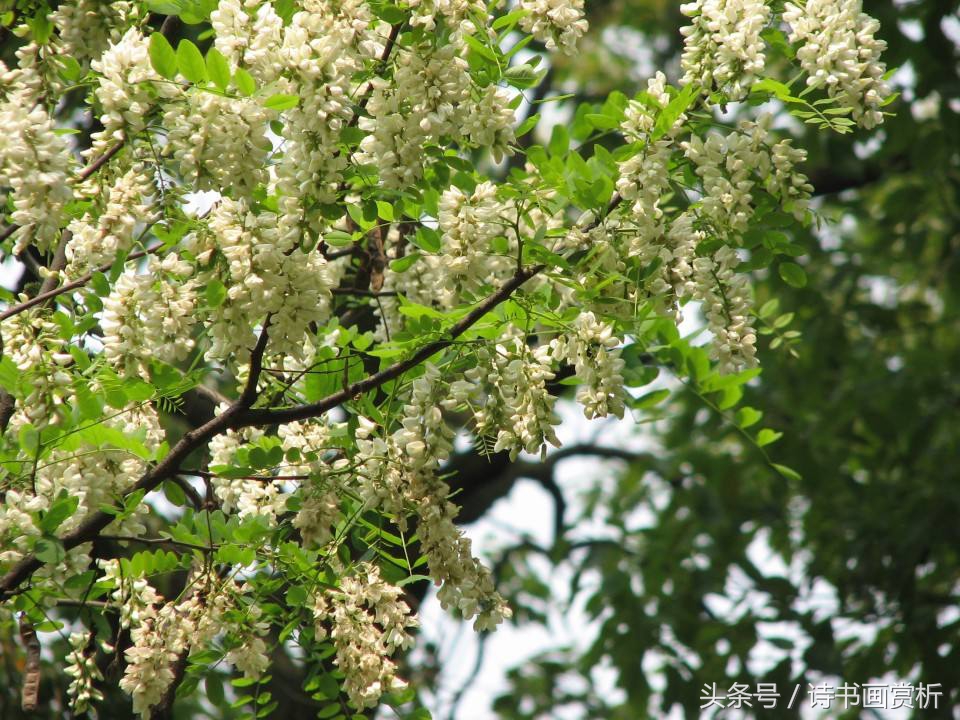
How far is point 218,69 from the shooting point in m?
1.88

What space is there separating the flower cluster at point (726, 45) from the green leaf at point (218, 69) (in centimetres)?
86

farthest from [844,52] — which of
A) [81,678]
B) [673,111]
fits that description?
[81,678]

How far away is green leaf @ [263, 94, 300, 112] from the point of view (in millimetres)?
1820

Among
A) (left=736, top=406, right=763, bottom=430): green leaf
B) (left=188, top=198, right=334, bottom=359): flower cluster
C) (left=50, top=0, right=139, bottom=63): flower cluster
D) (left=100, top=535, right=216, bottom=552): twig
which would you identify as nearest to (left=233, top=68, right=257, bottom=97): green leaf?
(left=188, top=198, right=334, bottom=359): flower cluster

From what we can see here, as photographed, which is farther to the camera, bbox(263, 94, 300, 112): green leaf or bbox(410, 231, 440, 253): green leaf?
bbox(410, 231, 440, 253): green leaf

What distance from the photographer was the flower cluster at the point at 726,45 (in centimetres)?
207

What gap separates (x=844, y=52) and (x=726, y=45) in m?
0.25

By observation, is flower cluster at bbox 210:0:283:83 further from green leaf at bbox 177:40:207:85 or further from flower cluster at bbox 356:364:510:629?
flower cluster at bbox 356:364:510:629

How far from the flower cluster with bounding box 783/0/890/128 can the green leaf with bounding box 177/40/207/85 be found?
113 centimetres

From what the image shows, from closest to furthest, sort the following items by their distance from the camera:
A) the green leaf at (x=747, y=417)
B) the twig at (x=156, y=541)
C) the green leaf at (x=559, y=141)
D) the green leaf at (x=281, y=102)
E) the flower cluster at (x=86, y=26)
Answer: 1. the green leaf at (x=281, y=102)
2. the flower cluster at (x=86, y=26)
3. the twig at (x=156, y=541)
4. the green leaf at (x=559, y=141)
5. the green leaf at (x=747, y=417)

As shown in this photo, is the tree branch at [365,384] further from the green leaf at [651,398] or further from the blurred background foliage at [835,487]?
the blurred background foliage at [835,487]

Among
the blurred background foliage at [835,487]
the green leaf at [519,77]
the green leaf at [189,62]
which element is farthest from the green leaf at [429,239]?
the blurred background foliage at [835,487]

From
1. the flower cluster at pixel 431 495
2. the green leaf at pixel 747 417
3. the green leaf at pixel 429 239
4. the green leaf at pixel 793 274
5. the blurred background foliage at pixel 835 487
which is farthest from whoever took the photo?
the blurred background foliage at pixel 835 487

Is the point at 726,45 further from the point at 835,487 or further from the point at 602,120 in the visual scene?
the point at 835,487
